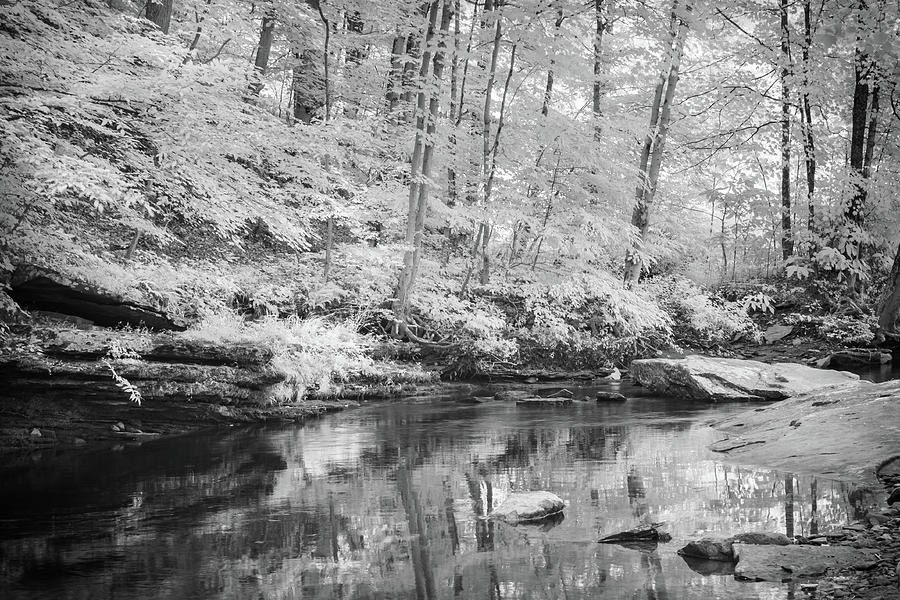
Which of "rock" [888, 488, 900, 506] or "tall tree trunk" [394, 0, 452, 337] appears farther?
"tall tree trunk" [394, 0, 452, 337]

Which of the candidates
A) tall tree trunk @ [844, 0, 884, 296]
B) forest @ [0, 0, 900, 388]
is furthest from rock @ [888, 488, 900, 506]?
tall tree trunk @ [844, 0, 884, 296]

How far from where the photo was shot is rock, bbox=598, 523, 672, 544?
12.2 ft

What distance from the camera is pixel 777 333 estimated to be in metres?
16.0

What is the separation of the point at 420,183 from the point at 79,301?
20.9 ft

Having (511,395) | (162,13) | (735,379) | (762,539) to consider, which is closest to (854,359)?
(735,379)

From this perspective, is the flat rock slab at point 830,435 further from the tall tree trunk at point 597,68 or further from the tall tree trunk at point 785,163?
the tall tree trunk at point 785,163

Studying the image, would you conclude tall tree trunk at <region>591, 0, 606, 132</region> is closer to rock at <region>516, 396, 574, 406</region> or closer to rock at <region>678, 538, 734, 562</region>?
rock at <region>516, 396, 574, 406</region>

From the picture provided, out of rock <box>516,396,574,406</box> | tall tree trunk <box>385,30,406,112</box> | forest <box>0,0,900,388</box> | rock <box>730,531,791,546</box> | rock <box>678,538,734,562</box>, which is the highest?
tall tree trunk <box>385,30,406,112</box>

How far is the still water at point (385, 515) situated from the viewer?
10.6 ft

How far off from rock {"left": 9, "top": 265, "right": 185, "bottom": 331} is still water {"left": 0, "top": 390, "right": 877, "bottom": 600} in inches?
89.7

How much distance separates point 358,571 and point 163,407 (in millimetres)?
5542

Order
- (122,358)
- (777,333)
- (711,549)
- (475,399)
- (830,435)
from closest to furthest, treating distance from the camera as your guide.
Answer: (711,549)
(830,435)
(122,358)
(475,399)
(777,333)

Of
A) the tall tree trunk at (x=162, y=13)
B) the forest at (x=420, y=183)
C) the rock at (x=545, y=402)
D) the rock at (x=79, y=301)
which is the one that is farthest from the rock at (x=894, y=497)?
the tall tree trunk at (x=162, y=13)

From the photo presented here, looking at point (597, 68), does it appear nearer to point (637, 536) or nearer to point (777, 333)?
point (777, 333)
